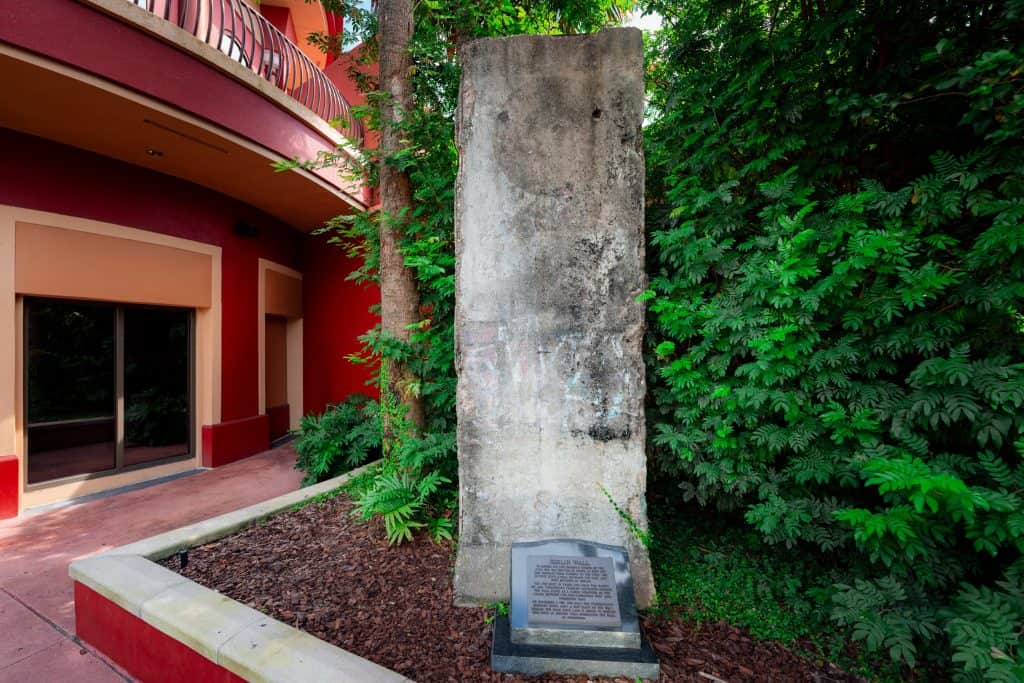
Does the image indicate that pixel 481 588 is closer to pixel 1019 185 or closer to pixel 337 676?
pixel 337 676

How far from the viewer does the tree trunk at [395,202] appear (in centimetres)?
416

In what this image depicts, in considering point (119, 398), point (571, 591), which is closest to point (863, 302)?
point (571, 591)

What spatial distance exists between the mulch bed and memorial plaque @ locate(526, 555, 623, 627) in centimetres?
28

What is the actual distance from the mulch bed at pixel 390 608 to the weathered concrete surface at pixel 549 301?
0.35 meters

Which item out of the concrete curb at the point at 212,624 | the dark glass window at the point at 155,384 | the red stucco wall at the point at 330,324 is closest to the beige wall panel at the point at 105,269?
the dark glass window at the point at 155,384

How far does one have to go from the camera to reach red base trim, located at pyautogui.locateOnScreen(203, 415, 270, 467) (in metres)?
7.00

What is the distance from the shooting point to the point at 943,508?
213 centimetres

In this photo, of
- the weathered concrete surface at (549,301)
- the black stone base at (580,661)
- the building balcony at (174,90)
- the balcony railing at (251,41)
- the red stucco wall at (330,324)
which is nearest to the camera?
the black stone base at (580,661)

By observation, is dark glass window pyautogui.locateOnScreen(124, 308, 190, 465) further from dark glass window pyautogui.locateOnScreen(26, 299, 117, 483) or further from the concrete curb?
the concrete curb

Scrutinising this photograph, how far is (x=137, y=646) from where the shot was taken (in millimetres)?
2572

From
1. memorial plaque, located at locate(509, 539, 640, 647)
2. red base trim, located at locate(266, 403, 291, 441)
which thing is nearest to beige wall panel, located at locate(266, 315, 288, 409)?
red base trim, located at locate(266, 403, 291, 441)

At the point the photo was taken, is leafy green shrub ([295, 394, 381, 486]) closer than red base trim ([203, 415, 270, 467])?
Yes

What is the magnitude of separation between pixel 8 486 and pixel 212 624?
16.1ft

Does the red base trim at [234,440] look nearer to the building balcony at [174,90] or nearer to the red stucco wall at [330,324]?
the red stucco wall at [330,324]
